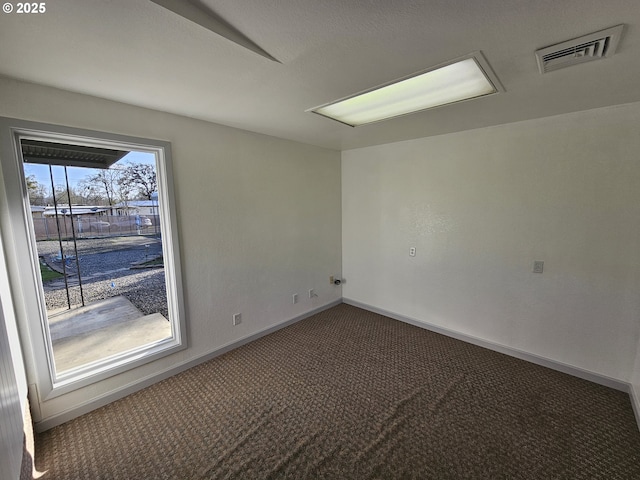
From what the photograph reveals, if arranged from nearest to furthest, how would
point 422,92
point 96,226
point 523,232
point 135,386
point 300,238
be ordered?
point 422,92
point 96,226
point 135,386
point 523,232
point 300,238

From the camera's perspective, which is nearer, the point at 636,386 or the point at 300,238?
the point at 636,386

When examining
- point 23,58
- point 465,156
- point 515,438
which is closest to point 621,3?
point 465,156

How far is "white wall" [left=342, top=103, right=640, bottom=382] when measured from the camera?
7.33 ft

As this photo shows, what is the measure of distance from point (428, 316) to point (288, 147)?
2.76m

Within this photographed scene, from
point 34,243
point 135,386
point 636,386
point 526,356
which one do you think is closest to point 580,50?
point 636,386

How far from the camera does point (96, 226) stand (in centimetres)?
220

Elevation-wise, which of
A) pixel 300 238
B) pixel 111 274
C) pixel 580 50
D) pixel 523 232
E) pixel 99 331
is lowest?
pixel 99 331

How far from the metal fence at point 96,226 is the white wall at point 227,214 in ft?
0.93

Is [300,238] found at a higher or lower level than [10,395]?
higher

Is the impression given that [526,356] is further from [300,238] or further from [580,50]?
[300,238]

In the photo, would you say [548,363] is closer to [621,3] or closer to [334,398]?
[334,398]

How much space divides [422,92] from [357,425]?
2511 mm

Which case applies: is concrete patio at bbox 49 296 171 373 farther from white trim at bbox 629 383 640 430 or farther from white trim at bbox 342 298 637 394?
white trim at bbox 629 383 640 430

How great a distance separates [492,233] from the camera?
2844 millimetres
